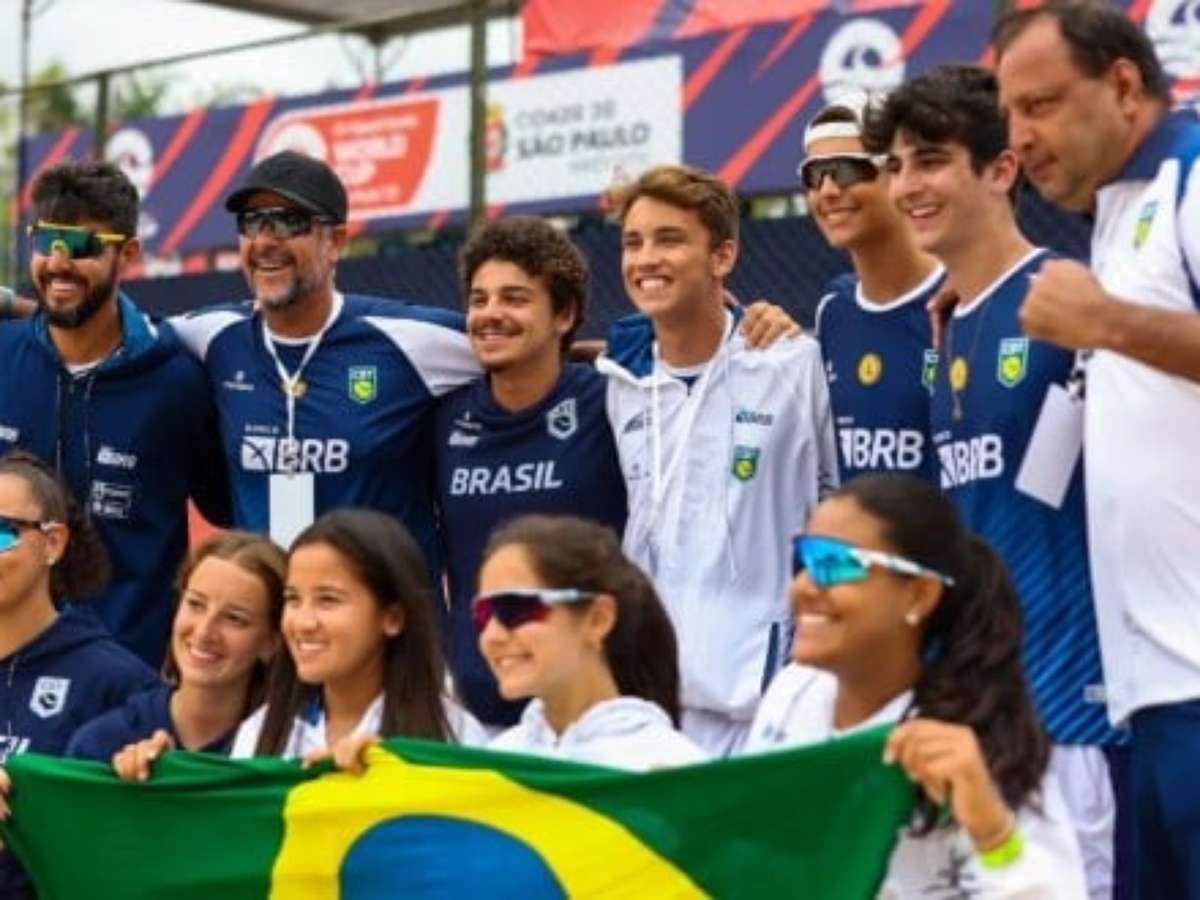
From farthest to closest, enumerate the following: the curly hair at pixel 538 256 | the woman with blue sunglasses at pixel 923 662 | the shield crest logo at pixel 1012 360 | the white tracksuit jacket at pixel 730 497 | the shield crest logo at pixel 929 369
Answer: the curly hair at pixel 538 256
the white tracksuit jacket at pixel 730 497
the shield crest logo at pixel 929 369
the shield crest logo at pixel 1012 360
the woman with blue sunglasses at pixel 923 662

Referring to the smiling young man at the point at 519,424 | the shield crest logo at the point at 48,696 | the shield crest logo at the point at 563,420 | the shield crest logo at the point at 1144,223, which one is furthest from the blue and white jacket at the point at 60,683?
the shield crest logo at the point at 1144,223

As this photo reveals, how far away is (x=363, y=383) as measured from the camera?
7.07m

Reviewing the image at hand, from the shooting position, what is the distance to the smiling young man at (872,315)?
20.2 ft

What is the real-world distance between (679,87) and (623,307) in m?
5.33

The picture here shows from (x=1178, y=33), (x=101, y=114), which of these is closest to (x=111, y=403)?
(x=1178, y=33)

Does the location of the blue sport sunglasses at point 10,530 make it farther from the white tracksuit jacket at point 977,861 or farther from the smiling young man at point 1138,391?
the smiling young man at point 1138,391

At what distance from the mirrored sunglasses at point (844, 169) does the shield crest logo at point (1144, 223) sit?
3.94ft

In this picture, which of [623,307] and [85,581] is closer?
[85,581]

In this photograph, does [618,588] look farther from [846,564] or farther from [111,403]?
[111,403]

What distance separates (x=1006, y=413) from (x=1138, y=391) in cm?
45

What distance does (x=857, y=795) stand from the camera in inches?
179

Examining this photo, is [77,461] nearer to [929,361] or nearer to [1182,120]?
[929,361]

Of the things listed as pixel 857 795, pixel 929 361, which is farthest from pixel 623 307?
pixel 857 795

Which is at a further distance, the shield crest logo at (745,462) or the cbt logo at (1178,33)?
the cbt logo at (1178,33)
